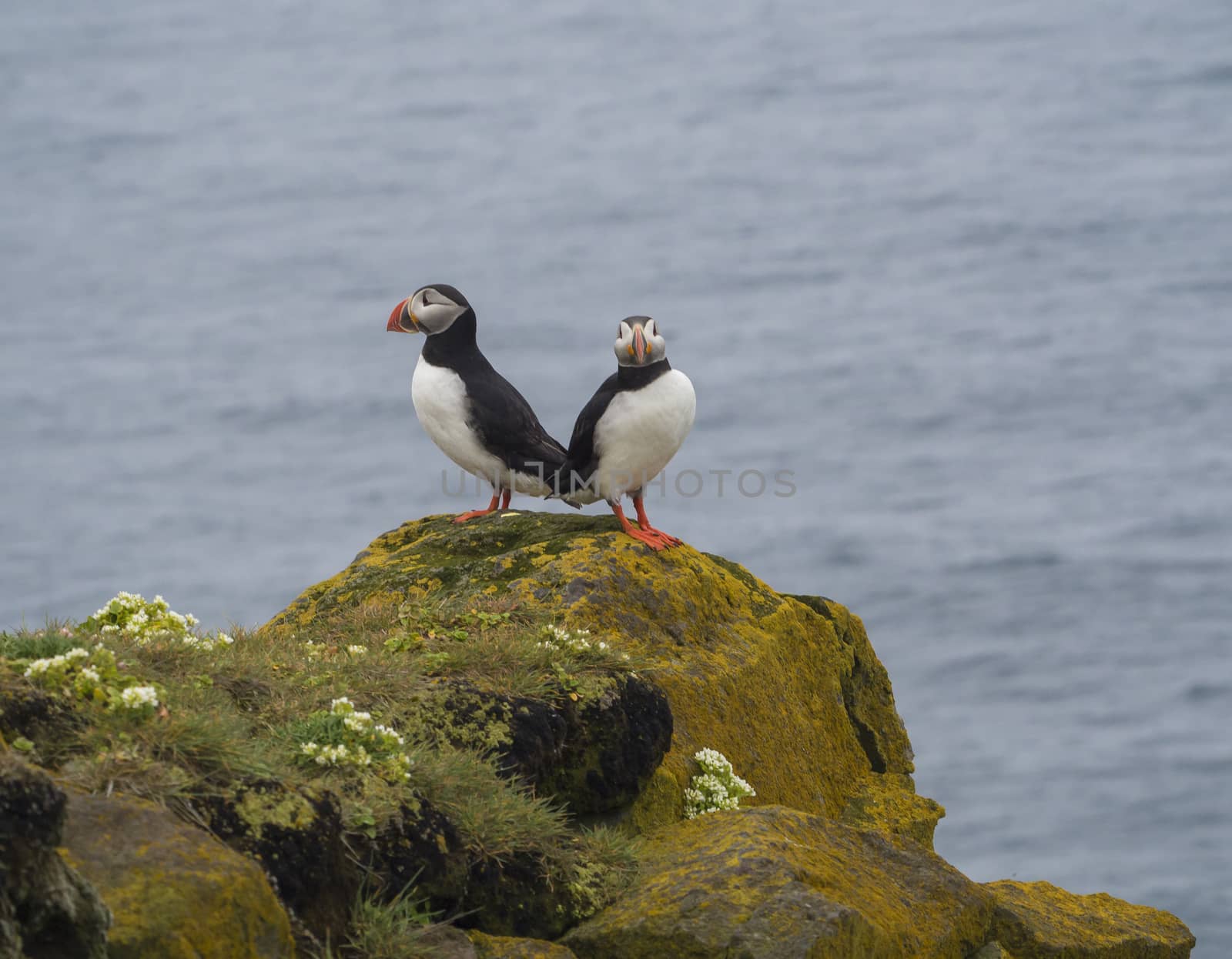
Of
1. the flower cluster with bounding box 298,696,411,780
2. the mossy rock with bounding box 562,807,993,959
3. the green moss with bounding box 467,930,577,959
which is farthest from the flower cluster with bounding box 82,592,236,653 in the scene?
the mossy rock with bounding box 562,807,993,959


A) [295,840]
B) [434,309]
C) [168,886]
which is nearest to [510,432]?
[434,309]

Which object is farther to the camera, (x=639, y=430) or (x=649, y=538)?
(x=639, y=430)

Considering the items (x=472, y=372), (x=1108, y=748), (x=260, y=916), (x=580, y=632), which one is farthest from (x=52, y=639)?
(x=1108, y=748)

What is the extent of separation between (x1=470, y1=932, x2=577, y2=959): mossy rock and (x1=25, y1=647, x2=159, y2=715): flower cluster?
1.24 meters

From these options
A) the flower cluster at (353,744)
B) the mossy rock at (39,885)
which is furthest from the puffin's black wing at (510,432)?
the mossy rock at (39,885)

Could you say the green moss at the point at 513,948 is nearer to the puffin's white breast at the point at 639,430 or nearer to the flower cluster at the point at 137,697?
the flower cluster at the point at 137,697

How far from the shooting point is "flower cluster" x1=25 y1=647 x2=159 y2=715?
15.9 feet

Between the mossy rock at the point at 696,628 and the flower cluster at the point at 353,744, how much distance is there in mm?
1720

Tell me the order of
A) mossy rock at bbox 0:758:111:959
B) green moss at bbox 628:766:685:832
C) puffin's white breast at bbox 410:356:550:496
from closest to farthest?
mossy rock at bbox 0:758:111:959
green moss at bbox 628:766:685:832
puffin's white breast at bbox 410:356:550:496

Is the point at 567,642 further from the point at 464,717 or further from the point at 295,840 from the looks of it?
the point at 295,840

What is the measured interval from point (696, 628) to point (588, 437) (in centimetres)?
141

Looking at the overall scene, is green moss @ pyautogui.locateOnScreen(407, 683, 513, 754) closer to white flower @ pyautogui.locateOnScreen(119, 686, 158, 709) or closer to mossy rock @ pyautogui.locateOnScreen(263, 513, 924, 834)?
mossy rock @ pyautogui.locateOnScreen(263, 513, 924, 834)

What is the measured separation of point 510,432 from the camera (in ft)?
31.3

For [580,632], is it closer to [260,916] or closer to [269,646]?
[269,646]
